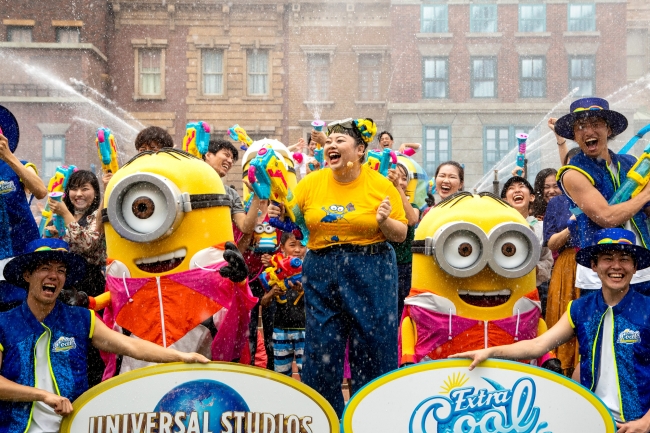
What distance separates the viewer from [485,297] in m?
3.74

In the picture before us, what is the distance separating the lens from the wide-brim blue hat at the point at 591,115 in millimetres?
3619

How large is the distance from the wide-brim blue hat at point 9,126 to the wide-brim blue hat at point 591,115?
8.70ft

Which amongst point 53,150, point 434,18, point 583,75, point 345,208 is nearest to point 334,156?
point 345,208

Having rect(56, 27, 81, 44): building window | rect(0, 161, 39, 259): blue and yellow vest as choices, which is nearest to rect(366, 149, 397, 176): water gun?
rect(0, 161, 39, 259): blue and yellow vest

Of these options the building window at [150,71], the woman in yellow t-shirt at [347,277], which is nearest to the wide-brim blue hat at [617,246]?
the woman in yellow t-shirt at [347,277]

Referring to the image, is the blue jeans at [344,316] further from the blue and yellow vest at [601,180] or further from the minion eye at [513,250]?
the blue and yellow vest at [601,180]

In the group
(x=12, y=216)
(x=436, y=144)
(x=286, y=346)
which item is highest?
(x=436, y=144)

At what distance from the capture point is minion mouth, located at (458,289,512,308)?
146 inches

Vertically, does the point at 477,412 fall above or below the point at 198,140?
below

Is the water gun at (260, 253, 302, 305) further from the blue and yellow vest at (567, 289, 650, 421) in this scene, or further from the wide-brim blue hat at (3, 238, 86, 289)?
the blue and yellow vest at (567, 289, 650, 421)

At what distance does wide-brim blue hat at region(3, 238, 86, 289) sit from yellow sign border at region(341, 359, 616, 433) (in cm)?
129

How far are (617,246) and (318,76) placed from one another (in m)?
17.6

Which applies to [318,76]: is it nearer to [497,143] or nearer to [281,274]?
[497,143]

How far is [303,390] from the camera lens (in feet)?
10.00
